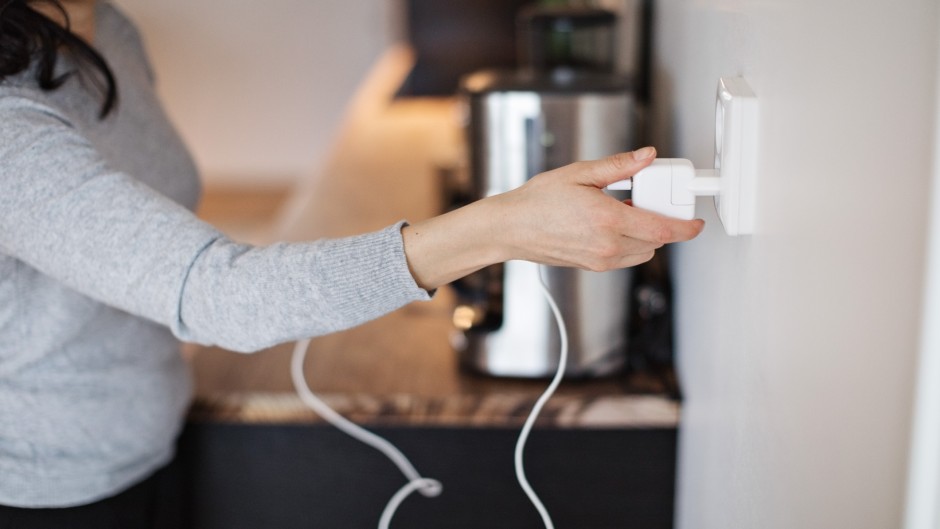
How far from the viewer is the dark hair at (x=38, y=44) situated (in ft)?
2.58

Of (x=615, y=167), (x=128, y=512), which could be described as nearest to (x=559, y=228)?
(x=615, y=167)

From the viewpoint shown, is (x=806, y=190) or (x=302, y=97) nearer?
(x=806, y=190)

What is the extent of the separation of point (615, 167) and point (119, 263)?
0.38 metres

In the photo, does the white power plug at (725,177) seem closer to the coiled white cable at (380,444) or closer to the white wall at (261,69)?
the coiled white cable at (380,444)

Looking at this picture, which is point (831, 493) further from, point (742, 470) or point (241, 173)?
point (241, 173)

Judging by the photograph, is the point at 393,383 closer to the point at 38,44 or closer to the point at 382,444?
the point at 382,444

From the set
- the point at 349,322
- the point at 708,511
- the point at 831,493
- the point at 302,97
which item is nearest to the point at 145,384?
the point at 349,322

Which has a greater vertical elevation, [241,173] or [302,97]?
[302,97]

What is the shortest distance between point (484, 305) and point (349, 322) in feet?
1.31

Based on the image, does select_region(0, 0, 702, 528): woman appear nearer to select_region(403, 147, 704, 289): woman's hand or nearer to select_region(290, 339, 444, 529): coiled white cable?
select_region(403, 147, 704, 289): woman's hand

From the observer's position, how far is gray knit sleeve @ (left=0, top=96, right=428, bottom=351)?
66 centimetres

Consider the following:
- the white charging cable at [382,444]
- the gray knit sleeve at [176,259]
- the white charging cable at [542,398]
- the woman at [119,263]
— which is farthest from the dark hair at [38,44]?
the white charging cable at [542,398]

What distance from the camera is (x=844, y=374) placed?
0.44 metres

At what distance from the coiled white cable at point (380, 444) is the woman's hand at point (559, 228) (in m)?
0.37
